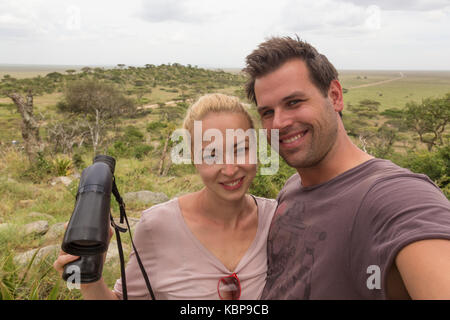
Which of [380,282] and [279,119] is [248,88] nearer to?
[279,119]

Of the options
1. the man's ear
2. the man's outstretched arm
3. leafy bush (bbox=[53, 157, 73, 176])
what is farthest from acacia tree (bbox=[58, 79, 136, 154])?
the man's outstretched arm

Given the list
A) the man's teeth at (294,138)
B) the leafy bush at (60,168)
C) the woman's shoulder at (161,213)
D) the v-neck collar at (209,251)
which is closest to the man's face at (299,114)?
the man's teeth at (294,138)

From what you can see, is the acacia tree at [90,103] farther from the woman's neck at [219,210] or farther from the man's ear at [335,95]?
the man's ear at [335,95]

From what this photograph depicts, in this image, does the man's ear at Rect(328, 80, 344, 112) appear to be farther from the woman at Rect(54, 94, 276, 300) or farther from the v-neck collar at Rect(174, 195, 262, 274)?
the v-neck collar at Rect(174, 195, 262, 274)

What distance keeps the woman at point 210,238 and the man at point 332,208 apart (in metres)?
0.14

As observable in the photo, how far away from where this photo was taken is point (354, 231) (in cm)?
128

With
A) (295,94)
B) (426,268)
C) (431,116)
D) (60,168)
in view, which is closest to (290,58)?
(295,94)

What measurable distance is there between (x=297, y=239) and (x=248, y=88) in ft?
3.40

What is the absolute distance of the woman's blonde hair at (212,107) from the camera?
5.69 ft

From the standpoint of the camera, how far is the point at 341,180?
60.6 inches

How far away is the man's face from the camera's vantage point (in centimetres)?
177

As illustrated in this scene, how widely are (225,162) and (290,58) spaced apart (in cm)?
71

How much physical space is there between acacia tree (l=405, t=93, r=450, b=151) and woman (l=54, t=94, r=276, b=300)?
2057 centimetres
